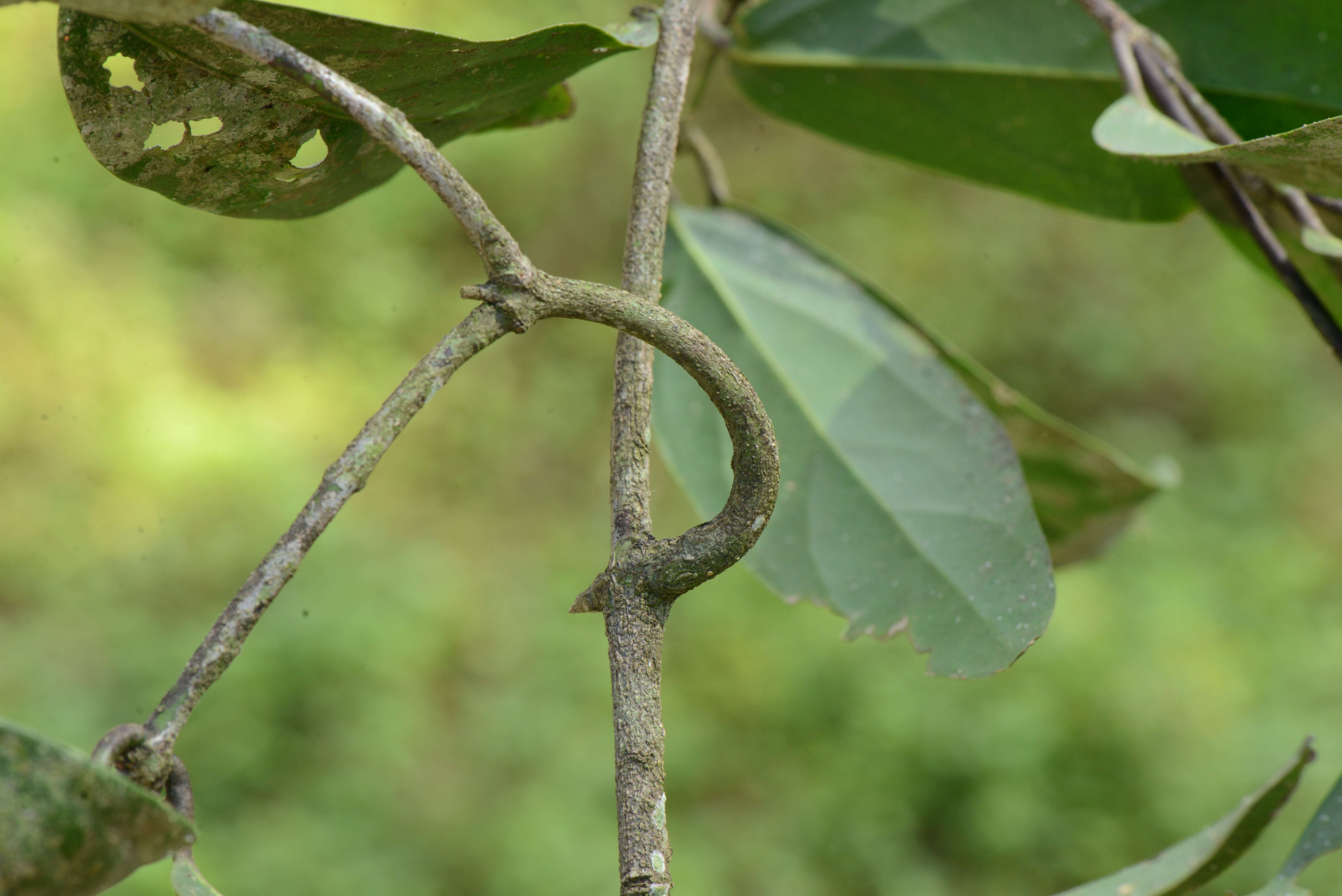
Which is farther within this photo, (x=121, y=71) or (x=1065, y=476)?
(x=121, y=71)

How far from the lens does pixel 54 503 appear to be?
99.4 inches

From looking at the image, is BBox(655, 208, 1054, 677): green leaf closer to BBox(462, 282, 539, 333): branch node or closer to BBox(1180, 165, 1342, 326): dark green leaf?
BBox(1180, 165, 1342, 326): dark green leaf

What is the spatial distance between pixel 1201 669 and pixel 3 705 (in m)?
2.58

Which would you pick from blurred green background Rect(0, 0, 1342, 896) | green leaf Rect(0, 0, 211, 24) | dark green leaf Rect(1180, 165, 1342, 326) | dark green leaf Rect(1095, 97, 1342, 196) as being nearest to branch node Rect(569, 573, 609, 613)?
green leaf Rect(0, 0, 211, 24)

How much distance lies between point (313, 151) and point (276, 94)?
0.12 metres

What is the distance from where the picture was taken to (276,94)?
0.46m

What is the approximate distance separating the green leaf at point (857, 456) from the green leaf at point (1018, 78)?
0.12 metres

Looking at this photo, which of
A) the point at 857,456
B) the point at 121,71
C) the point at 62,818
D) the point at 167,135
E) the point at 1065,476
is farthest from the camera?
the point at 121,71

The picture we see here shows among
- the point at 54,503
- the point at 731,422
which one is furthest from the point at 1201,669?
the point at 54,503

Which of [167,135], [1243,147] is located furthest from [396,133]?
[167,135]

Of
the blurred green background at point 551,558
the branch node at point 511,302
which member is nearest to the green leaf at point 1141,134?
the branch node at point 511,302

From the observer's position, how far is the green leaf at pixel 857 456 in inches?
24.5

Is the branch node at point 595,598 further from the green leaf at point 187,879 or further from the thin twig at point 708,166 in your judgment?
the thin twig at point 708,166

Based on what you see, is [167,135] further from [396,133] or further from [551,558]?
[551,558]
